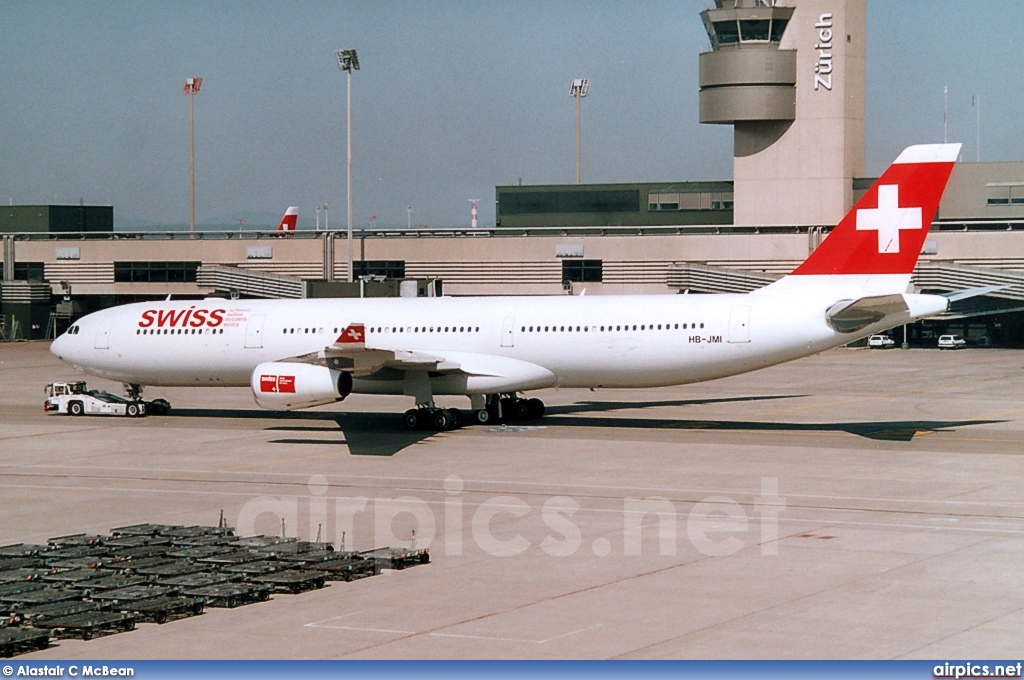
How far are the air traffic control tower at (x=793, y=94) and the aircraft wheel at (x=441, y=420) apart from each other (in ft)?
158

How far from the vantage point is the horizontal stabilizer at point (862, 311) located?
35.2m

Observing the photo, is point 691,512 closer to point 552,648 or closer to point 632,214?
point 552,648

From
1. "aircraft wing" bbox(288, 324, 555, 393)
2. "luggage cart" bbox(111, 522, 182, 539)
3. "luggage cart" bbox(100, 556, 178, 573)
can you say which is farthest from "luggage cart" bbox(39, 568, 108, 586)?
"aircraft wing" bbox(288, 324, 555, 393)

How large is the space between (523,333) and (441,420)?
148 inches

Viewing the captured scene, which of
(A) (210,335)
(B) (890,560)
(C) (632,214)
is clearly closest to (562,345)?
(A) (210,335)

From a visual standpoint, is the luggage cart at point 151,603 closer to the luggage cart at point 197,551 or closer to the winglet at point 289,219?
the luggage cart at point 197,551

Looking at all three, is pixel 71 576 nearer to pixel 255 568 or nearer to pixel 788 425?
pixel 255 568

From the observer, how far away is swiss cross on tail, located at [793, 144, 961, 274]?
36625 mm

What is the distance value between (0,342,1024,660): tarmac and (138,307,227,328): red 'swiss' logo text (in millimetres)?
3347

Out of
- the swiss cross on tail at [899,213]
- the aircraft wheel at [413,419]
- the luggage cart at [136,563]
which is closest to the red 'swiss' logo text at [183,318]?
the aircraft wheel at [413,419]

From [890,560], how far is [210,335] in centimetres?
2851

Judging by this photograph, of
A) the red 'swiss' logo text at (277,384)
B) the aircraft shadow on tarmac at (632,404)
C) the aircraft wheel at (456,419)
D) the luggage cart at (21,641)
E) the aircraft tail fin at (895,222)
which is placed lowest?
the luggage cart at (21,641)

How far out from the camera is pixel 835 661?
1534 centimetres

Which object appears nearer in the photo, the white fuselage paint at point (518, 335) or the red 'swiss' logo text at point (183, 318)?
the white fuselage paint at point (518, 335)
